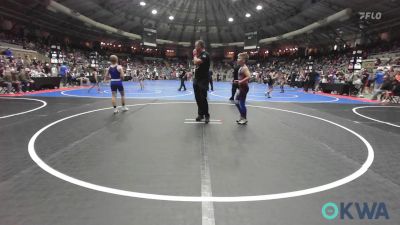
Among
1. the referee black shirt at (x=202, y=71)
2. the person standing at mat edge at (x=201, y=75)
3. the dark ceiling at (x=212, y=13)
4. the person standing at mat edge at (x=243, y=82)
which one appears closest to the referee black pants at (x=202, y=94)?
the person standing at mat edge at (x=201, y=75)

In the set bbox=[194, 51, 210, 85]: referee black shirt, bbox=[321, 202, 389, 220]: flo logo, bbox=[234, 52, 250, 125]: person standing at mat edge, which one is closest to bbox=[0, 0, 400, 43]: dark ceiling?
bbox=[234, 52, 250, 125]: person standing at mat edge

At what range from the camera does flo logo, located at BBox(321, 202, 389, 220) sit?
9.71ft

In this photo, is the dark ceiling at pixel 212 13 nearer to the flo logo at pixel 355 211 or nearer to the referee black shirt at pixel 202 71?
the referee black shirt at pixel 202 71

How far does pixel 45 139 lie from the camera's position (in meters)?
5.79

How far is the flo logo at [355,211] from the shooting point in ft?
9.71

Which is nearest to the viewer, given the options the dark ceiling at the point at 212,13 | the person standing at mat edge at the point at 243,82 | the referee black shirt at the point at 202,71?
the person standing at mat edge at the point at 243,82

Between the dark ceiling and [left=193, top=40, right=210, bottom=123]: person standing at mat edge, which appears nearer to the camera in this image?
[left=193, top=40, right=210, bottom=123]: person standing at mat edge

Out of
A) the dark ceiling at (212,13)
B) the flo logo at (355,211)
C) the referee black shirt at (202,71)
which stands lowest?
the flo logo at (355,211)

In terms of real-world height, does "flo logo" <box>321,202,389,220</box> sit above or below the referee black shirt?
below

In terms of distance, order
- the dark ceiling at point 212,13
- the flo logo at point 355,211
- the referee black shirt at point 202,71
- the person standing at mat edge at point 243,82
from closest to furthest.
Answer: the flo logo at point 355,211 → the person standing at mat edge at point 243,82 → the referee black shirt at point 202,71 → the dark ceiling at point 212,13

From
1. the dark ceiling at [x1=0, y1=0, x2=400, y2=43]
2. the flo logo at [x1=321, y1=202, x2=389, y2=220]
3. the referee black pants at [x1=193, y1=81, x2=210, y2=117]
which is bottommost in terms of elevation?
the flo logo at [x1=321, y1=202, x2=389, y2=220]

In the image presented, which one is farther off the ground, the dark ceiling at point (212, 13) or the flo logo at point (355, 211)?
the dark ceiling at point (212, 13)

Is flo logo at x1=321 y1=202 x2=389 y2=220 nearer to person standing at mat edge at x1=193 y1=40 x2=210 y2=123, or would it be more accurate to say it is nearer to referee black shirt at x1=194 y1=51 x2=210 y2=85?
person standing at mat edge at x1=193 y1=40 x2=210 y2=123

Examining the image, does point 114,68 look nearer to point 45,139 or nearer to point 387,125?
point 45,139
